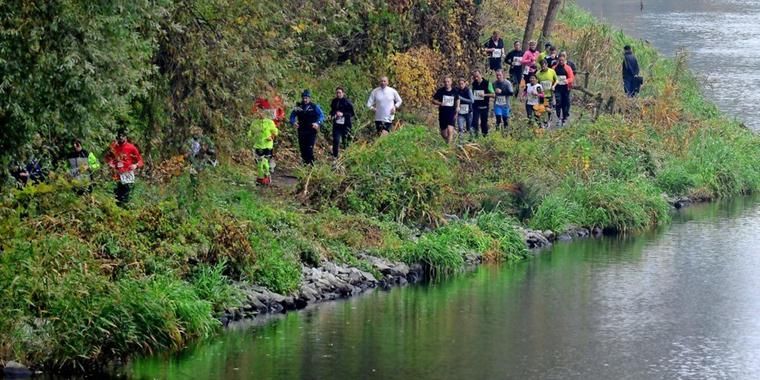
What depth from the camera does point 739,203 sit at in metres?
34.9

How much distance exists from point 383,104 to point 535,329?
967 centimetres

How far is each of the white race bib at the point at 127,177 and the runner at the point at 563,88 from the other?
1416 centimetres

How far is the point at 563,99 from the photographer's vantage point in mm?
35906

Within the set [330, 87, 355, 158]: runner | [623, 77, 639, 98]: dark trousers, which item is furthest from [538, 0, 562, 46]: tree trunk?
[330, 87, 355, 158]: runner

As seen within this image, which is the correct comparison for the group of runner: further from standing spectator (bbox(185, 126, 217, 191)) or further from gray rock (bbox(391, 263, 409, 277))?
gray rock (bbox(391, 263, 409, 277))

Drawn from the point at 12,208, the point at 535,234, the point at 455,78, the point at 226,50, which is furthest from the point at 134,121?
the point at 455,78

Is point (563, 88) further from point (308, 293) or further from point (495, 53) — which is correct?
point (308, 293)

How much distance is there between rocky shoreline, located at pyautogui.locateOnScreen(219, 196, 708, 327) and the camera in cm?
2269

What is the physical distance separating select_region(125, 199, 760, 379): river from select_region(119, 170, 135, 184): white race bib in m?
3.53

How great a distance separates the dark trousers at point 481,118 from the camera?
33438 mm

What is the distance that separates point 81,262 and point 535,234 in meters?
11.2

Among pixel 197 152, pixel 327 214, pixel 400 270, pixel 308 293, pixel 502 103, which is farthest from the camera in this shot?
pixel 502 103

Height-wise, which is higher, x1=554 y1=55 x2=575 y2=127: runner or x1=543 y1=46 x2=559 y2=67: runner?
x1=543 y1=46 x2=559 y2=67: runner

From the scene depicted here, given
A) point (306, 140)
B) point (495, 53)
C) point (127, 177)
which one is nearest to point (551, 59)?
point (495, 53)
